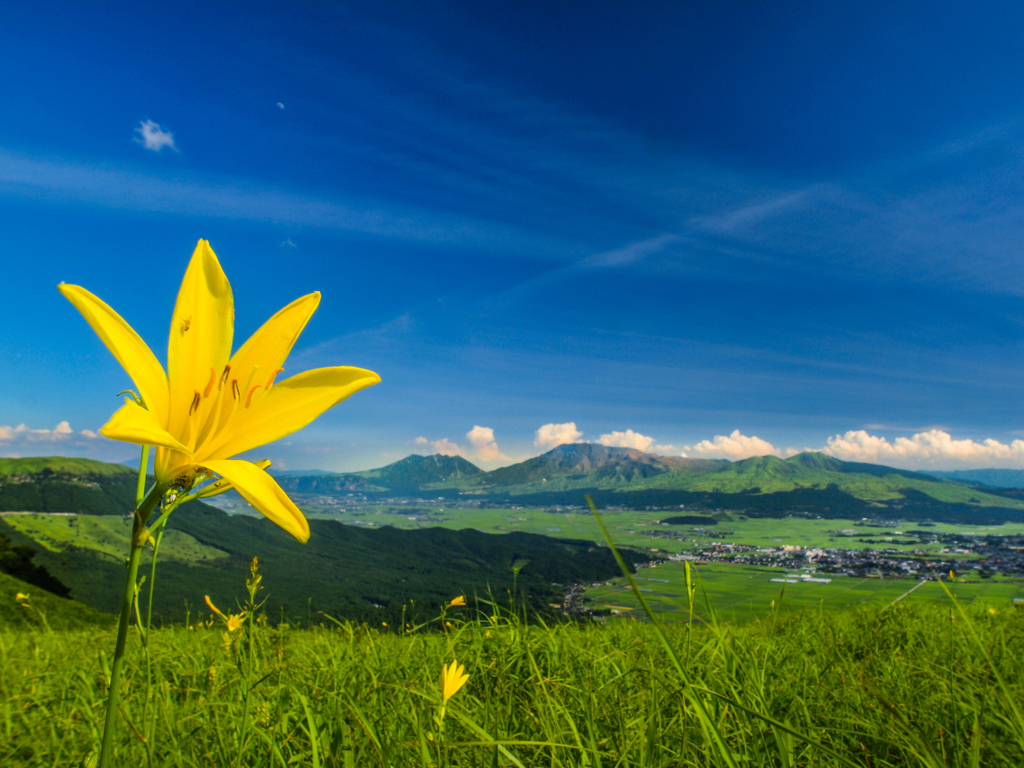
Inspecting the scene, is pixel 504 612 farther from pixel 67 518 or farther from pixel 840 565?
pixel 67 518

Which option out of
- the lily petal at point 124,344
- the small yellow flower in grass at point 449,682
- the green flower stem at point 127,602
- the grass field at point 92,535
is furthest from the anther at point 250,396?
the grass field at point 92,535

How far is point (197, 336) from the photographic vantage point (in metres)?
1.10

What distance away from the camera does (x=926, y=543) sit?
137625 mm

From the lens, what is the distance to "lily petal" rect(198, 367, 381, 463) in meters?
1.09

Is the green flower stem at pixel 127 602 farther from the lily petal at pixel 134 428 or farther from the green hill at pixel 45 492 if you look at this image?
the green hill at pixel 45 492

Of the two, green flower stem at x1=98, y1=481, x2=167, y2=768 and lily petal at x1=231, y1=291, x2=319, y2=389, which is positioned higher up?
lily petal at x1=231, y1=291, x2=319, y2=389

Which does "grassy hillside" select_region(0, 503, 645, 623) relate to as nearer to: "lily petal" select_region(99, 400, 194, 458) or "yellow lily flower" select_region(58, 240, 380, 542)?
"yellow lily flower" select_region(58, 240, 380, 542)

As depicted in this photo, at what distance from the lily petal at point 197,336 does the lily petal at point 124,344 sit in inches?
1.7

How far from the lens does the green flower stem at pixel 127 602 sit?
0.79 m

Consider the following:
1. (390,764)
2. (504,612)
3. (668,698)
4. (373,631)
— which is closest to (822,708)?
(668,698)

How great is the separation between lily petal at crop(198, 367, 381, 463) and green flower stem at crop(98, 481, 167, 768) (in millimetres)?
201

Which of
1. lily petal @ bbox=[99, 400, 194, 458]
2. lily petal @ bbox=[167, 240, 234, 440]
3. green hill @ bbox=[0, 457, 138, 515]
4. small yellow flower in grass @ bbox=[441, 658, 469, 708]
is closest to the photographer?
lily petal @ bbox=[99, 400, 194, 458]

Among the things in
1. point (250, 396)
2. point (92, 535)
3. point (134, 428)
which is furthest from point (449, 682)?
point (92, 535)

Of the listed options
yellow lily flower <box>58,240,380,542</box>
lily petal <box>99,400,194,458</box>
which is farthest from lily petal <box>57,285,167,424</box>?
lily petal <box>99,400,194,458</box>
